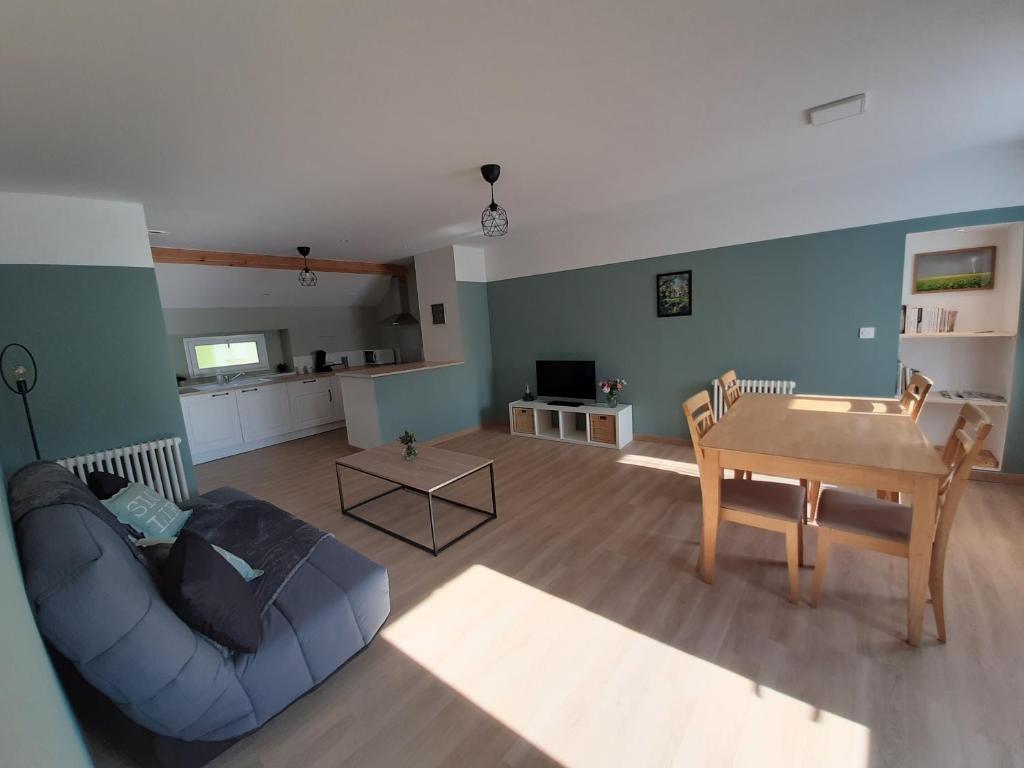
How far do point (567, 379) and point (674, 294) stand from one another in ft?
4.91

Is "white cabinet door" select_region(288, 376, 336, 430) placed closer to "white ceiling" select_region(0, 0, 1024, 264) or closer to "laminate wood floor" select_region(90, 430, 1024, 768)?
"white ceiling" select_region(0, 0, 1024, 264)

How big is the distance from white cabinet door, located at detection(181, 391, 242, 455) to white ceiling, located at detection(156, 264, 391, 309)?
1.16 metres

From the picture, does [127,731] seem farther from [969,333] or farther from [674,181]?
[969,333]

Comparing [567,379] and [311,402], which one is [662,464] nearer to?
[567,379]

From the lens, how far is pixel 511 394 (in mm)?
5707

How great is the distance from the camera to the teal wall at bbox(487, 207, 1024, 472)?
332 centimetres

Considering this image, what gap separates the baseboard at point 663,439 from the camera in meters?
4.37

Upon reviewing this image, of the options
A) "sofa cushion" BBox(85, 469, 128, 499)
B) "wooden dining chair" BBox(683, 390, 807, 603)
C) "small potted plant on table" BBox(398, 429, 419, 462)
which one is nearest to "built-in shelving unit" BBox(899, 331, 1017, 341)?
"wooden dining chair" BBox(683, 390, 807, 603)

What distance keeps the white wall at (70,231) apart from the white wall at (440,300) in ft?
9.55

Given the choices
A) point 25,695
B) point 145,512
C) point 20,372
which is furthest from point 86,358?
point 25,695

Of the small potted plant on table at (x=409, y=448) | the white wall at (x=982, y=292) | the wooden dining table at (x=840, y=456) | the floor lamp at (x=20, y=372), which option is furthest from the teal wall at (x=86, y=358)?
the white wall at (x=982, y=292)

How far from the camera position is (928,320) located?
3.40 meters

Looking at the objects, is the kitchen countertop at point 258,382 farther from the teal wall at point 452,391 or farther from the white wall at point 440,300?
the teal wall at point 452,391

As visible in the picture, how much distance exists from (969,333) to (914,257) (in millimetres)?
773
